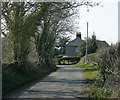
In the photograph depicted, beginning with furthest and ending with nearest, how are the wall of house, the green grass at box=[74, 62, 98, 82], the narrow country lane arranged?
the wall of house, the green grass at box=[74, 62, 98, 82], the narrow country lane

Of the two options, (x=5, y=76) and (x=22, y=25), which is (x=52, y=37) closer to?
(x=22, y=25)

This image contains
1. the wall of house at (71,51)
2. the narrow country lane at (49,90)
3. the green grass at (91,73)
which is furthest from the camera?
the wall of house at (71,51)

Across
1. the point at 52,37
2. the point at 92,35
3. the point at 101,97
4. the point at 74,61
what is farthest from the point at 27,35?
the point at 74,61

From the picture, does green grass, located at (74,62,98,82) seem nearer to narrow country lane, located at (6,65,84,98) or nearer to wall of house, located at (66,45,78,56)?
narrow country lane, located at (6,65,84,98)

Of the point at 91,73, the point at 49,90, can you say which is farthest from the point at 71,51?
the point at 49,90

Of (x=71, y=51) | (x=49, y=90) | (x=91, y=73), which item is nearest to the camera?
(x=49, y=90)

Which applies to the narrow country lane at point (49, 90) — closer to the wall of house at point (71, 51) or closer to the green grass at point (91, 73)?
the green grass at point (91, 73)

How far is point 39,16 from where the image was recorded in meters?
19.0

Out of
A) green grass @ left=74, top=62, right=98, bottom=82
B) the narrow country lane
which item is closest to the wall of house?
green grass @ left=74, top=62, right=98, bottom=82

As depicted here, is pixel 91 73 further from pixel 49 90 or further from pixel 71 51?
pixel 71 51

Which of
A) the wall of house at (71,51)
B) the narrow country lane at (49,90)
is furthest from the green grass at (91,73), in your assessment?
the wall of house at (71,51)

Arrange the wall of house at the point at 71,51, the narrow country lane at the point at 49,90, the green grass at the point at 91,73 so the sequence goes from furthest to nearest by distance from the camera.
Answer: the wall of house at the point at 71,51 < the green grass at the point at 91,73 < the narrow country lane at the point at 49,90

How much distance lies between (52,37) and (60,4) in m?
13.7

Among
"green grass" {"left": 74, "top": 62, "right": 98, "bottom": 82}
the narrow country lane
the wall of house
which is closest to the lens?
the narrow country lane
